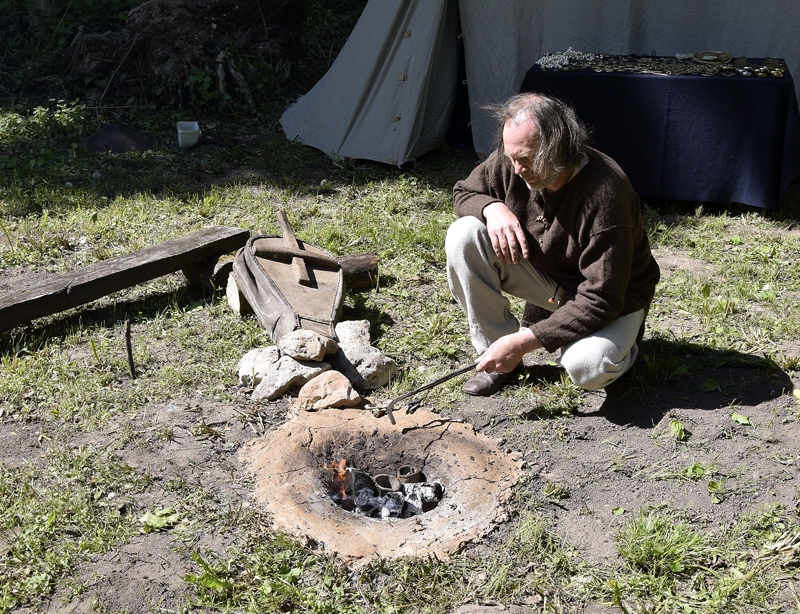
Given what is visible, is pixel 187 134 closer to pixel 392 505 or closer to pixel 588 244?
pixel 588 244

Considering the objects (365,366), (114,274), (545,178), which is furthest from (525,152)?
(114,274)

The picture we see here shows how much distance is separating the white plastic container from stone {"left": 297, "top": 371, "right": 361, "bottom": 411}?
13.7ft

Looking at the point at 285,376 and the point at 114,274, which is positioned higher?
the point at 114,274

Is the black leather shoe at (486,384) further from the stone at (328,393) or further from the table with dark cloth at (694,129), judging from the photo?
the table with dark cloth at (694,129)

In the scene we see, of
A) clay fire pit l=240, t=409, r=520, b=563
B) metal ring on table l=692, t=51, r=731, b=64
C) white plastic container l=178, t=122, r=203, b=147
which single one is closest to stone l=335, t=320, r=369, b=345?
clay fire pit l=240, t=409, r=520, b=563

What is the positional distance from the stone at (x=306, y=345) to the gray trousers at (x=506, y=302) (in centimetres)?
65

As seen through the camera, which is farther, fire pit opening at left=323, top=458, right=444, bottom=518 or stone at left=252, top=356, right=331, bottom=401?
stone at left=252, top=356, right=331, bottom=401

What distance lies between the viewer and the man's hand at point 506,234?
3.50m

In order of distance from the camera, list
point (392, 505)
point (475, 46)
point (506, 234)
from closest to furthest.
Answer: point (392, 505)
point (506, 234)
point (475, 46)

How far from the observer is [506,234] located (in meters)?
3.50

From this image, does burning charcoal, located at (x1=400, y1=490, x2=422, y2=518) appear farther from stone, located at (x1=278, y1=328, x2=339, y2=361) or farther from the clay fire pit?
stone, located at (x1=278, y1=328, x2=339, y2=361)

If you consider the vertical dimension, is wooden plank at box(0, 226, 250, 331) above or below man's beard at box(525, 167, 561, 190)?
below

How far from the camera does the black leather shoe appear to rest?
3807 millimetres

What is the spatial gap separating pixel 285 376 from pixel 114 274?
4.39ft
